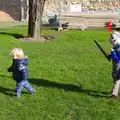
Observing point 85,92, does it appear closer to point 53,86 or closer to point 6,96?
point 53,86

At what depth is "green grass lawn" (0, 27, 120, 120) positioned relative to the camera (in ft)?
21.1

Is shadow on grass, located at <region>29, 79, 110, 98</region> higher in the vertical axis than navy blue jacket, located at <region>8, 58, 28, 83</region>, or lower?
lower

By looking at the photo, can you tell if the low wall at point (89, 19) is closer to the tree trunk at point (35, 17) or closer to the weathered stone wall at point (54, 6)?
the tree trunk at point (35, 17)

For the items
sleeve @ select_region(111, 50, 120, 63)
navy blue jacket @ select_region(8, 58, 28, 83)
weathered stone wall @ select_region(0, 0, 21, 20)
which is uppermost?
sleeve @ select_region(111, 50, 120, 63)

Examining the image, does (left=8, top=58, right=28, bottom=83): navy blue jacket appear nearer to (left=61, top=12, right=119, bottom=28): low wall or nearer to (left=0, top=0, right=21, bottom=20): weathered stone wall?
(left=61, top=12, right=119, bottom=28): low wall

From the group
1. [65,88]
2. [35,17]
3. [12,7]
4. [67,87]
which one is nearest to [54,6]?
[12,7]

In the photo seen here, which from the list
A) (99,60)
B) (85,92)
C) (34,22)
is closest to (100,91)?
(85,92)

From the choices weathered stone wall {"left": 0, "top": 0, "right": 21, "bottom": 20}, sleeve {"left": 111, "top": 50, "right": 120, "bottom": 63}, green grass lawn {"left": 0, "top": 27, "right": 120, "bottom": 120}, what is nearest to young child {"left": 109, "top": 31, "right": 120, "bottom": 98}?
sleeve {"left": 111, "top": 50, "right": 120, "bottom": 63}

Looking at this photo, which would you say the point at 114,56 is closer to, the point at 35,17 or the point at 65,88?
the point at 65,88

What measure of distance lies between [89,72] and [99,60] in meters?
1.87

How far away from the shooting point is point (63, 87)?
812 centimetres

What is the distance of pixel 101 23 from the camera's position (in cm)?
2333

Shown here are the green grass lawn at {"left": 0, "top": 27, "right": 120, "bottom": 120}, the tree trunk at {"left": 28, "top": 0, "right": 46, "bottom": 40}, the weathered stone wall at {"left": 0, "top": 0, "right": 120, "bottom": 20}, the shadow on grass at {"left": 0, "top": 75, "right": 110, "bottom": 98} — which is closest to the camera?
the green grass lawn at {"left": 0, "top": 27, "right": 120, "bottom": 120}

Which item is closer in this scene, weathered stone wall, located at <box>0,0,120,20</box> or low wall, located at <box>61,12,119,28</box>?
low wall, located at <box>61,12,119,28</box>
